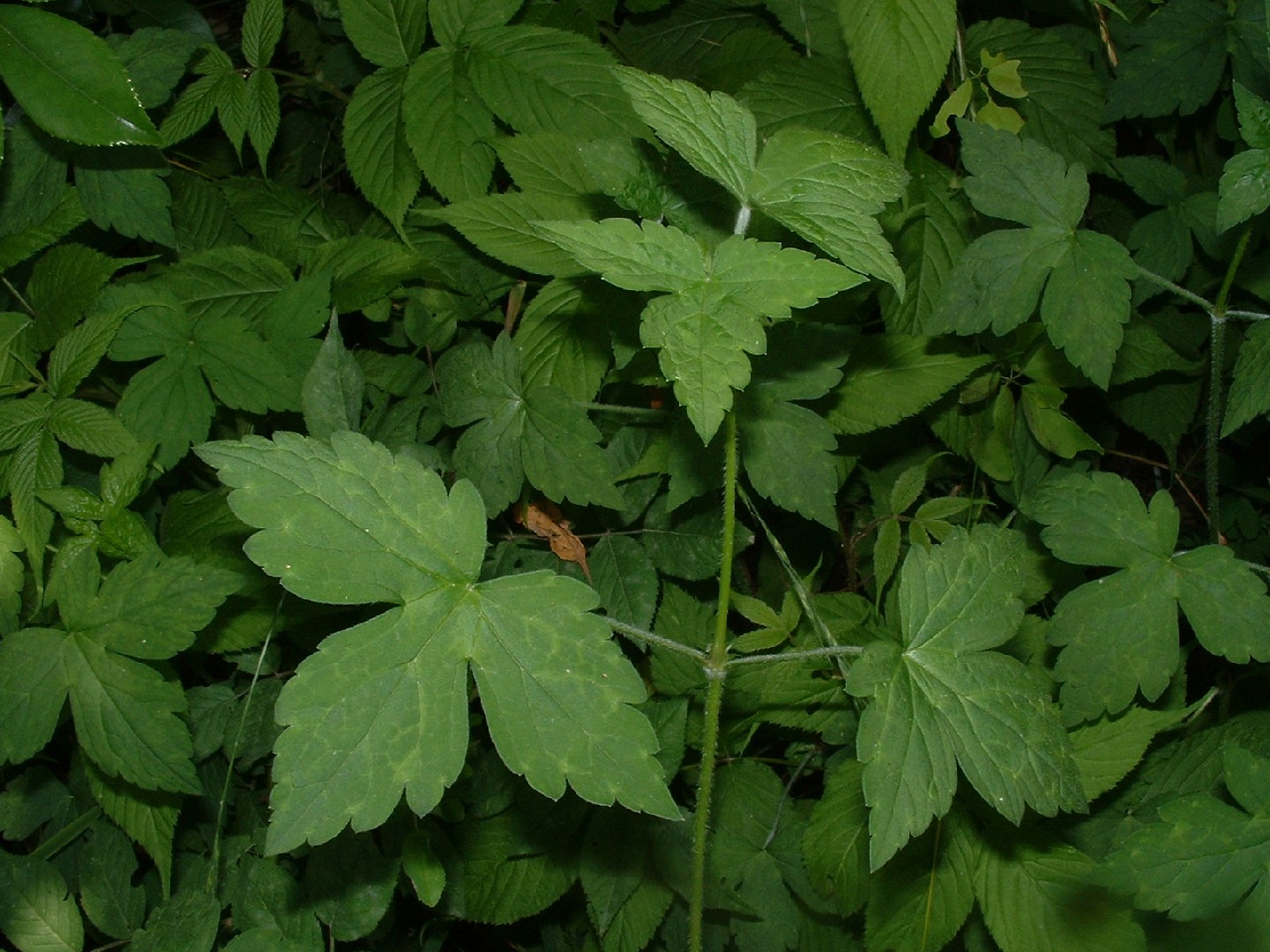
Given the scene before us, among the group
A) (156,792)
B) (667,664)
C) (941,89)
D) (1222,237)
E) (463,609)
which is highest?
(941,89)

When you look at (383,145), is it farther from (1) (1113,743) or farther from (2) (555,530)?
(1) (1113,743)

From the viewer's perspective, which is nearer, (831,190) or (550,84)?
(831,190)

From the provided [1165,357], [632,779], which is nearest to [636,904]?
[632,779]

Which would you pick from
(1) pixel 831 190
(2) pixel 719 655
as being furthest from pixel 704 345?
(2) pixel 719 655

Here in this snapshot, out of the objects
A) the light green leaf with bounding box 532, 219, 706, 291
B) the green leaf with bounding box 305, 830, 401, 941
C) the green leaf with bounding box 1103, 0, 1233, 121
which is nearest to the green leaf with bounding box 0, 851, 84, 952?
the green leaf with bounding box 305, 830, 401, 941

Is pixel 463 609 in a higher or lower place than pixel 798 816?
higher

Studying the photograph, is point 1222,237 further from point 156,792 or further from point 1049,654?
point 156,792
